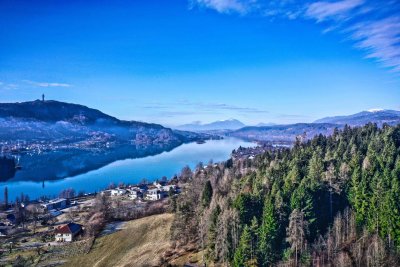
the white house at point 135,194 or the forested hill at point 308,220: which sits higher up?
the forested hill at point 308,220

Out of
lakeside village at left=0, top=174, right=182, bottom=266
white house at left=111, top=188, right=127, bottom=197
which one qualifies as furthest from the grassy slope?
white house at left=111, top=188, right=127, bottom=197

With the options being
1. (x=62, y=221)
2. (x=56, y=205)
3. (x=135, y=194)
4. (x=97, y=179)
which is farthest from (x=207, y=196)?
(x=97, y=179)

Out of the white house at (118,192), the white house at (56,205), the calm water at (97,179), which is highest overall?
the white house at (118,192)

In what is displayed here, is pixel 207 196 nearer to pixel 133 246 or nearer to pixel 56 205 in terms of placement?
pixel 133 246

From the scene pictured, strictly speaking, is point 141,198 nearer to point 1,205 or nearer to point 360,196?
point 1,205

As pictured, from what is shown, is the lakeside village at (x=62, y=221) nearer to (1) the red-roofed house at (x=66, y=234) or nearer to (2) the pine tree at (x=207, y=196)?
(1) the red-roofed house at (x=66, y=234)

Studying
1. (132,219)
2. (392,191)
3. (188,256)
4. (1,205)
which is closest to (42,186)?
(1,205)

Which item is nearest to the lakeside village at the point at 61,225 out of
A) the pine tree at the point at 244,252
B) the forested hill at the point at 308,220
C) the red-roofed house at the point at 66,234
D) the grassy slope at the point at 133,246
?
the red-roofed house at the point at 66,234
